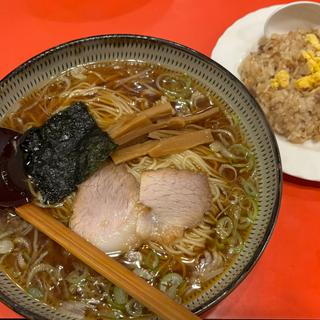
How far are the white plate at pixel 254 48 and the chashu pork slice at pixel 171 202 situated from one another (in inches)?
15.5

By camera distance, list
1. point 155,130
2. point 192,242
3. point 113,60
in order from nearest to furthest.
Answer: point 192,242 < point 155,130 < point 113,60

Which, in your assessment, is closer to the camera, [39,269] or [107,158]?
[39,269]

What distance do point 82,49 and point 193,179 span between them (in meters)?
0.67

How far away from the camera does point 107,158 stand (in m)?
1.69

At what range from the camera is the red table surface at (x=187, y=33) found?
5.73 ft

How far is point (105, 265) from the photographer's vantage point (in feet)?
4.77

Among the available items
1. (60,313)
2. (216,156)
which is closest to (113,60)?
(216,156)

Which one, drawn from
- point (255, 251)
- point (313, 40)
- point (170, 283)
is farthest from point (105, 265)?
point (313, 40)

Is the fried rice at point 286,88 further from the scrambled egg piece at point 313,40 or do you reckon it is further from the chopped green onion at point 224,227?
the chopped green onion at point 224,227

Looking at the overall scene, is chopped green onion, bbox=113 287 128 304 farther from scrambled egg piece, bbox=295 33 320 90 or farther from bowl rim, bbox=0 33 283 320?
scrambled egg piece, bbox=295 33 320 90

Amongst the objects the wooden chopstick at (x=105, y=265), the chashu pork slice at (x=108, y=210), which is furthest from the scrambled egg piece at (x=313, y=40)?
the wooden chopstick at (x=105, y=265)

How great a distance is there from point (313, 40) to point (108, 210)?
120 centimetres

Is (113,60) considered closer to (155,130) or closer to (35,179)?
(155,130)

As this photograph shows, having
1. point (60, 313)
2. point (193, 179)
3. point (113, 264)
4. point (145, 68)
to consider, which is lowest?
point (60, 313)
